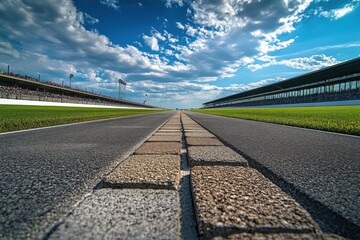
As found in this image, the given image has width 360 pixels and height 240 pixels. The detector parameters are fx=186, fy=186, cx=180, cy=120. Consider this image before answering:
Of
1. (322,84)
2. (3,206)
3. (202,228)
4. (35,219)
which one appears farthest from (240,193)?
(322,84)

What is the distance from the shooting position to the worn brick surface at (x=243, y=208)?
0.86m

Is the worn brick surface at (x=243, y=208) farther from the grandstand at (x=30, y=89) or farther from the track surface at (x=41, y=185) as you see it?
the grandstand at (x=30, y=89)

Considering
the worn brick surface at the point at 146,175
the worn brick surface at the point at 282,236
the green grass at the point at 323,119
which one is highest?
the green grass at the point at 323,119

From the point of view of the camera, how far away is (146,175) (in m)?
1.52

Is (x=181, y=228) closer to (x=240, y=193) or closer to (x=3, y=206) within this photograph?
(x=240, y=193)

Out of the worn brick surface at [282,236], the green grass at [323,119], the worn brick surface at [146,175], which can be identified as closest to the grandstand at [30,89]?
the green grass at [323,119]

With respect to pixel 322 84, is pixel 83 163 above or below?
below

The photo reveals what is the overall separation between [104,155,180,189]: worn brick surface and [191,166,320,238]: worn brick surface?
7.6 inches

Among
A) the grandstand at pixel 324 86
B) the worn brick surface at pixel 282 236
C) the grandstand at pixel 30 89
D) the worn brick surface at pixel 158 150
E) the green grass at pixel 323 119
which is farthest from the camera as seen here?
the grandstand at pixel 324 86

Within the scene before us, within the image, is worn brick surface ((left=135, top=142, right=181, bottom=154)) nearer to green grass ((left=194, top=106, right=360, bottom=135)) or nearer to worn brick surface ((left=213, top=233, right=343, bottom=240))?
worn brick surface ((left=213, top=233, right=343, bottom=240))

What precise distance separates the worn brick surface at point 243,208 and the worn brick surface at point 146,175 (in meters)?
0.19

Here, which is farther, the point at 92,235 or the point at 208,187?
the point at 208,187

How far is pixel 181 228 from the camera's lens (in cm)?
93

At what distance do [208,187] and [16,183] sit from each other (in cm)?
150
